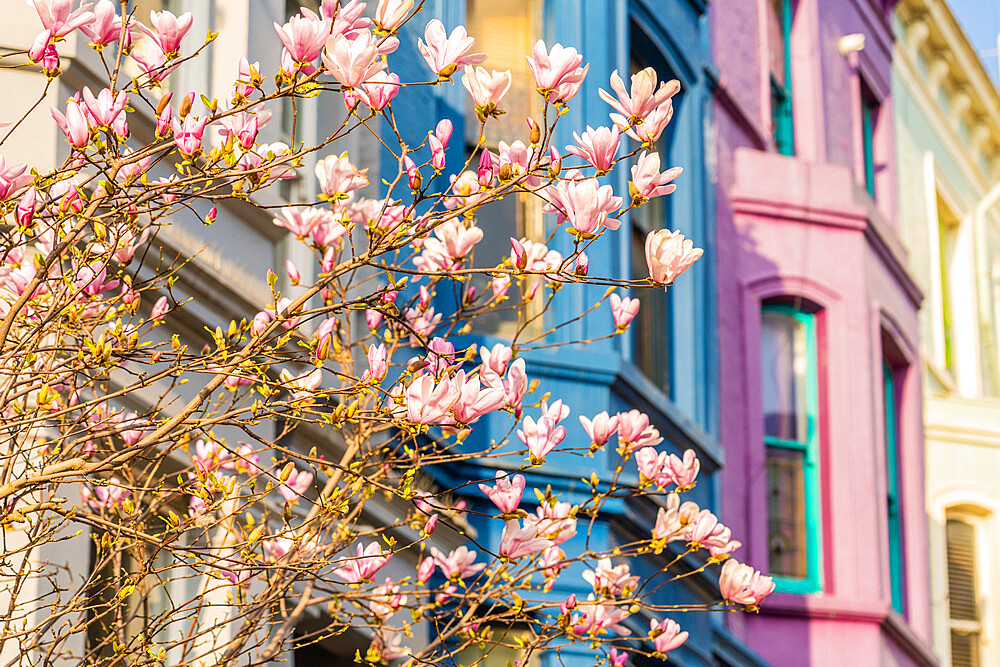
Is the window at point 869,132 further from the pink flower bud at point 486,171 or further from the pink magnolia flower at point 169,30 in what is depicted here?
the pink magnolia flower at point 169,30

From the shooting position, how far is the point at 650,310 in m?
10.6

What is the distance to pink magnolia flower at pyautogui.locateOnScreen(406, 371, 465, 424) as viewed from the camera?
11.7ft

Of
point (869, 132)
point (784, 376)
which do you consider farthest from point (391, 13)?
point (869, 132)

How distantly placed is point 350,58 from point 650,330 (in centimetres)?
712

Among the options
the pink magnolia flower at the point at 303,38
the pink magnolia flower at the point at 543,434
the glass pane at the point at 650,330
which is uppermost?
the glass pane at the point at 650,330

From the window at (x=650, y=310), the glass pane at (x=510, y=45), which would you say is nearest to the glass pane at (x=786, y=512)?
the window at (x=650, y=310)

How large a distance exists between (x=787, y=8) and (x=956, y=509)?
6.06m

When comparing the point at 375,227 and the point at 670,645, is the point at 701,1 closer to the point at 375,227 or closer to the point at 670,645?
the point at 670,645

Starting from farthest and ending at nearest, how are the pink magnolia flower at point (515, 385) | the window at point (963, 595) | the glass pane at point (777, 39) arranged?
the window at point (963, 595)
the glass pane at point (777, 39)
the pink magnolia flower at point (515, 385)

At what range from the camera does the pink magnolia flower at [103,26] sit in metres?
3.80

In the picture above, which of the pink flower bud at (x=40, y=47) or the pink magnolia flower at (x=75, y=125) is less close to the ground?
the pink flower bud at (x=40, y=47)

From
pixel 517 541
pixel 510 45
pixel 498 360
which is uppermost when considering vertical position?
pixel 510 45

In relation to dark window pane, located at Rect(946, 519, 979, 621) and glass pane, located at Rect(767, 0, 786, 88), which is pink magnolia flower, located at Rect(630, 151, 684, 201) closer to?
glass pane, located at Rect(767, 0, 786, 88)

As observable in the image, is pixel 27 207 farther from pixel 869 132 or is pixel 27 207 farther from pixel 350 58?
pixel 869 132
